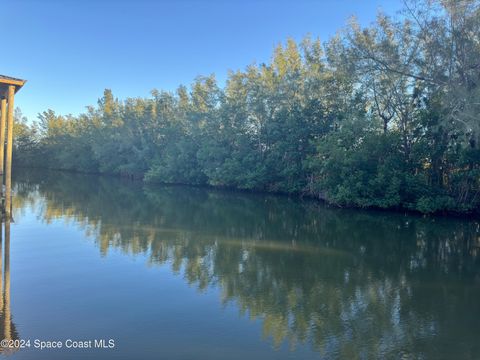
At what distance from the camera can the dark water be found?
5.76 m

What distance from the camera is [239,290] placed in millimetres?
8195

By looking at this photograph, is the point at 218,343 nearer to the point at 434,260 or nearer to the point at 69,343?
the point at 69,343

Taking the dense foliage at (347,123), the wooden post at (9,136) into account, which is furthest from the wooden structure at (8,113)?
the dense foliage at (347,123)

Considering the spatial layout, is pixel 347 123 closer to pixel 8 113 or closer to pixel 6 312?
pixel 8 113

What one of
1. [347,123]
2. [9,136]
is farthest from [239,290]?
[347,123]

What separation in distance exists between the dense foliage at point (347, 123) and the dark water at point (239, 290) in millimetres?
6159

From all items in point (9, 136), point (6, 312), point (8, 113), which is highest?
point (8, 113)

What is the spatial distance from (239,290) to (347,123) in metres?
17.7

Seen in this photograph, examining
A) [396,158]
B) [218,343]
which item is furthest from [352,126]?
[218,343]

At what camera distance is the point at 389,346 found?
574 cm

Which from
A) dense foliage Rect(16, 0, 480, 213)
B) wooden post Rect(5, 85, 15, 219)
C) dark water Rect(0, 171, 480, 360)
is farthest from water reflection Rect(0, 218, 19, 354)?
dense foliage Rect(16, 0, 480, 213)

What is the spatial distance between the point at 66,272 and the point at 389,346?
7002 millimetres

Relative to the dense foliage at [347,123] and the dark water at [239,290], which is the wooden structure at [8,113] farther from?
the dense foliage at [347,123]

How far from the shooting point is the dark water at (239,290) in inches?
227
